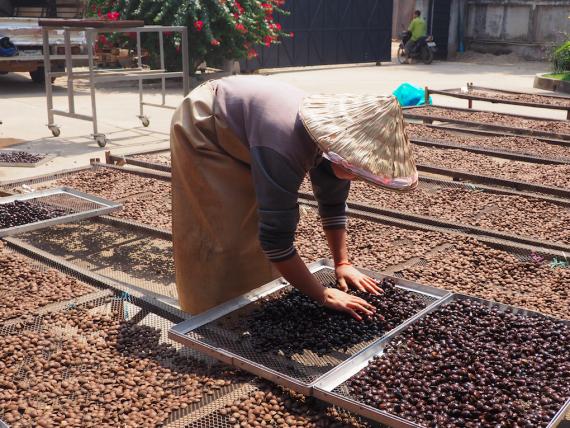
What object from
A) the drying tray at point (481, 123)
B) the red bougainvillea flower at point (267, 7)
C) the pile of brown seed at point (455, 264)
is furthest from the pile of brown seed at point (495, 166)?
the red bougainvillea flower at point (267, 7)

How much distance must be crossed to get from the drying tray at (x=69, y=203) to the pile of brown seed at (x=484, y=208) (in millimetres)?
2027

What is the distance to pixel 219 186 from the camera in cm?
277

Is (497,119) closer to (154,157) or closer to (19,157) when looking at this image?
(154,157)

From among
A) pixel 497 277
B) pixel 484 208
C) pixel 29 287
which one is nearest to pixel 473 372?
pixel 497 277

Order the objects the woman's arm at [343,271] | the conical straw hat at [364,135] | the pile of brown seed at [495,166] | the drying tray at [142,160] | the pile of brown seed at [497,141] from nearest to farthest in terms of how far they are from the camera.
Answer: the conical straw hat at [364,135] → the woman's arm at [343,271] → the pile of brown seed at [495,166] → the drying tray at [142,160] → the pile of brown seed at [497,141]

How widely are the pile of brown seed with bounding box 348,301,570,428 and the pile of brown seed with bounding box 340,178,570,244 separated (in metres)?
2.00

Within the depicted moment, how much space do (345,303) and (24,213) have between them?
2692mm

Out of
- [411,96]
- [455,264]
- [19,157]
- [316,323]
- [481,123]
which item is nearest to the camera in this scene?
[316,323]

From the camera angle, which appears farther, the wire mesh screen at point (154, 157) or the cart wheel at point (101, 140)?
the cart wheel at point (101, 140)

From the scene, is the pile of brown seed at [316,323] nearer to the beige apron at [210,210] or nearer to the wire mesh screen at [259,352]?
the wire mesh screen at [259,352]

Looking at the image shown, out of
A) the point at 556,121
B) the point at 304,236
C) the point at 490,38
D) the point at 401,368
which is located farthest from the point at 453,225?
the point at 490,38

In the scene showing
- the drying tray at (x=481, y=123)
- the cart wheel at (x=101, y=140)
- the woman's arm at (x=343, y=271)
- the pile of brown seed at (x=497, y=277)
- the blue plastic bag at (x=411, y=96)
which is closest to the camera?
the woman's arm at (x=343, y=271)

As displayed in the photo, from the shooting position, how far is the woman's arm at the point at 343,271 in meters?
2.95

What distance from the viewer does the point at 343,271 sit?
2.97 m
